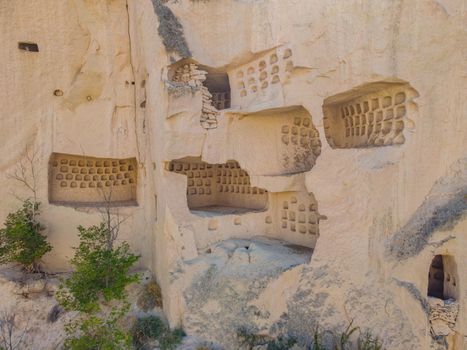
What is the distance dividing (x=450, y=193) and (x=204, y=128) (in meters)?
5.33

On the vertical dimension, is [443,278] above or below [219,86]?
below

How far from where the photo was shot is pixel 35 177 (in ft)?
32.0

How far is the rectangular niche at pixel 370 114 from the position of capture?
7.06 m

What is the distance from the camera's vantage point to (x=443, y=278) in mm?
7793

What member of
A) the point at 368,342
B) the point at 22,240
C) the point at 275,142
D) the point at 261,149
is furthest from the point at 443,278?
the point at 22,240

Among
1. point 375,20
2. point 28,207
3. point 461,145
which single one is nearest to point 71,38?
point 28,207

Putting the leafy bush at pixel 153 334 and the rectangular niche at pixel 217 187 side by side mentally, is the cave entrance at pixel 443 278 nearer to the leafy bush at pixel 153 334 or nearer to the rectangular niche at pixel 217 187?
the rectangular niche at pixel 217 187

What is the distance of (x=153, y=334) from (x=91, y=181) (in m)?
5.00

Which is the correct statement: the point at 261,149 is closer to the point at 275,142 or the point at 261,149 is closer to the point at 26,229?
the point at 275,142

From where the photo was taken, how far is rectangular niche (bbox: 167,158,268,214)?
10.4 metres

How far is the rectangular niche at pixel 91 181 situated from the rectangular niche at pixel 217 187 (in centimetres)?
172

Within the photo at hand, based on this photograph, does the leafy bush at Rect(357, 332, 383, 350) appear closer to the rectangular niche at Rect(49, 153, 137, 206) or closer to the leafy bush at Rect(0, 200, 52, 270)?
the rectangular niche at Rect(49, 153, 137, 206)

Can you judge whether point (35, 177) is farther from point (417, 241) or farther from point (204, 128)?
point (417, 241)

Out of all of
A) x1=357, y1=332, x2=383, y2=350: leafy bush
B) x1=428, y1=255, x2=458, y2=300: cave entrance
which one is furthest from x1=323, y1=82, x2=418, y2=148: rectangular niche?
x1=357, y1=332, x2=383, y2=350: leafy bush
